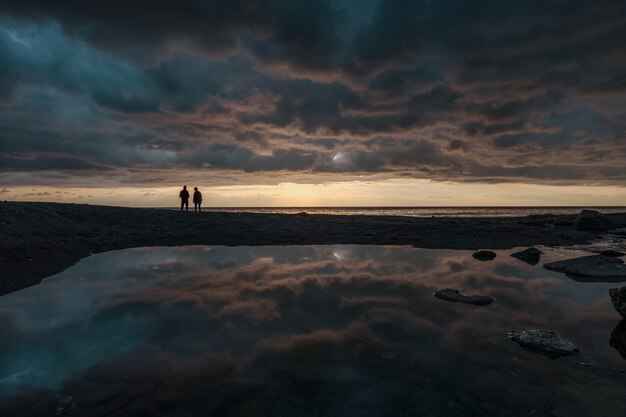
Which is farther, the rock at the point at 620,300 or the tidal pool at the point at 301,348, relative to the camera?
the rock at the point at 620,300

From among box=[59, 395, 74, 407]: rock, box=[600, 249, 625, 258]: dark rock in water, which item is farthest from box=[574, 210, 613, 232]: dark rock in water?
box=[59, 395, 74, 407]: rock

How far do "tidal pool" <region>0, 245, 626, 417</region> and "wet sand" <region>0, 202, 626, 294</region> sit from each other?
3207mm

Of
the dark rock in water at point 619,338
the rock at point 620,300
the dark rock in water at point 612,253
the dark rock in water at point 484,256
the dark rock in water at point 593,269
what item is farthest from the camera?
the dark rock in water at point 612,253

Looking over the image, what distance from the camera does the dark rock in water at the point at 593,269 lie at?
1017 cm

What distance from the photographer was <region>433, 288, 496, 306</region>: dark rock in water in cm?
788

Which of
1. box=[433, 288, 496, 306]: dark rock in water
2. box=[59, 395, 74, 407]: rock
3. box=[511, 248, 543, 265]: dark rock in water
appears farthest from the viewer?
box=[511, 248, 543, 265]: dark rock in water

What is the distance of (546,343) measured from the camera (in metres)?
5.50

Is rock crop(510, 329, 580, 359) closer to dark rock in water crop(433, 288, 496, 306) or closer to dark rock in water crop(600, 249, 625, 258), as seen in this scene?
dark rock in water crop(433, 288, 496, 306)

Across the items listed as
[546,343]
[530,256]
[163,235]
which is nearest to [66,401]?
[546,343]

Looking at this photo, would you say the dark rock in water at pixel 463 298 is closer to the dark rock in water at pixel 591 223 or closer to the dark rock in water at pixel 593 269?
the dark rock in water at pixel 593 269

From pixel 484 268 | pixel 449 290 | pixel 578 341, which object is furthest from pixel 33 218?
pixel 578 341

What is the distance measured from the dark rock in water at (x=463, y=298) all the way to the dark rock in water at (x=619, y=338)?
7.13 feet

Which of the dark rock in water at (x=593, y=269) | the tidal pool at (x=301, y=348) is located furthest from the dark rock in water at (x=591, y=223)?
the tidal pool at (x=301, y=348)

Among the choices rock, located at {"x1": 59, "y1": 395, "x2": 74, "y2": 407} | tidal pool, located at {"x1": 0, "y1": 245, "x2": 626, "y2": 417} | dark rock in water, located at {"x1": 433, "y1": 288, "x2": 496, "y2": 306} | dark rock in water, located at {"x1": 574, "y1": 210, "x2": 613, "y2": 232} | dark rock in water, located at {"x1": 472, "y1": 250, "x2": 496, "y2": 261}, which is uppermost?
dark rock in water, located at {"x1": 574, "y1": 210, "x2": 613, "y2": 232}
